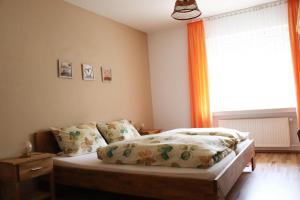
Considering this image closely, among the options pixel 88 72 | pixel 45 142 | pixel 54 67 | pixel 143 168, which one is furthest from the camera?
pixel 88 72

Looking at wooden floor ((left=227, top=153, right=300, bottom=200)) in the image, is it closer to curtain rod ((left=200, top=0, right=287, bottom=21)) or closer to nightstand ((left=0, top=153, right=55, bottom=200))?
nightstand ((left=0, top=153, right=55, bottom=200))

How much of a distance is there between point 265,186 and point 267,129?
170 cm

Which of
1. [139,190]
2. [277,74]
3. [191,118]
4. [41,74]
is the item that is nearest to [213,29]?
[277,74]

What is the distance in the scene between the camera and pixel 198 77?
4.79 meters

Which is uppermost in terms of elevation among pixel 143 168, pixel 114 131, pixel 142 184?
pixel 114 131

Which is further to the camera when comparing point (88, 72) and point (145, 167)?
point (88, 72)

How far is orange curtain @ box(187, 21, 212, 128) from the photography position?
4.72 metres

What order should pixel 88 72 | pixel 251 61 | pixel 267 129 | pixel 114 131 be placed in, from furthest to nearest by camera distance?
pixel 251 61, pixel 267 129, pixel 88 72, pixel 114 131

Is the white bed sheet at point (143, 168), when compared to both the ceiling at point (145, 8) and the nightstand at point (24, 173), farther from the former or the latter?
the ceiling at point (145, 8)

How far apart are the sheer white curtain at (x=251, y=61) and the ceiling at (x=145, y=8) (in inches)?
11.6

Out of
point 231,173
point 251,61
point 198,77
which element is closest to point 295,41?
point 251,61

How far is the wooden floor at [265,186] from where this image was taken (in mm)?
2594

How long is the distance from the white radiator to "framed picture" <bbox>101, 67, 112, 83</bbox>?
7.30ft

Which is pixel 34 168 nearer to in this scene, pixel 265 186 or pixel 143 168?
pixel 143 168
